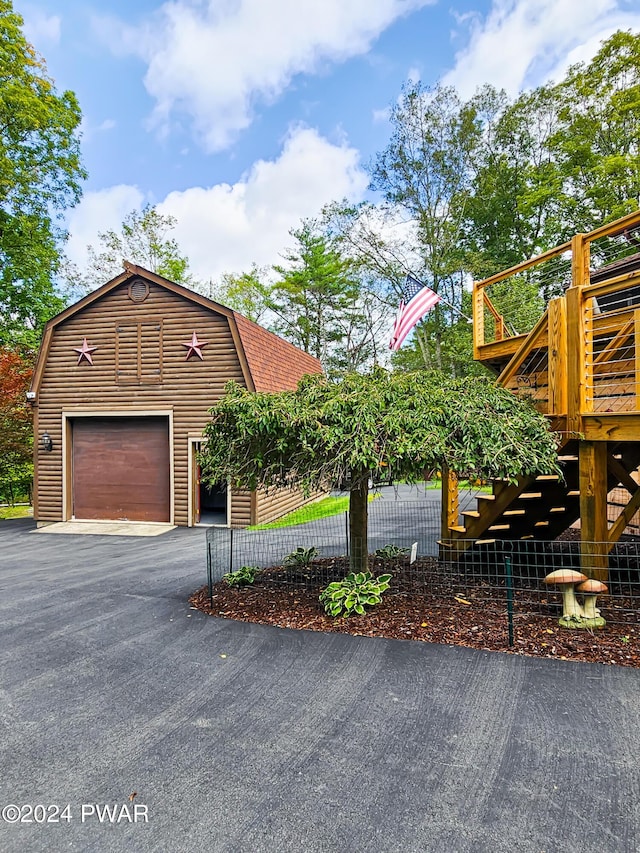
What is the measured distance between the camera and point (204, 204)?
25891 millimetres

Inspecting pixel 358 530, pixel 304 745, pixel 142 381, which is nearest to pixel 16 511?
pixel 142 381

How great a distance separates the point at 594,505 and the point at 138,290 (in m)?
10.0

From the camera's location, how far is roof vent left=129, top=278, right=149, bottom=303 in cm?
1066

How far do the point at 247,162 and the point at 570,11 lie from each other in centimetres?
1485

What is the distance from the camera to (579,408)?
4.07 meters

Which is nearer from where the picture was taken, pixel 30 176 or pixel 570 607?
pixel 570 607

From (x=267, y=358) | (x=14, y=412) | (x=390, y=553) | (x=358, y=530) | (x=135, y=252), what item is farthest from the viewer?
(x=135, y=252)

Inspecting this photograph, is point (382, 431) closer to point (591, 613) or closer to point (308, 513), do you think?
point (591, 613)

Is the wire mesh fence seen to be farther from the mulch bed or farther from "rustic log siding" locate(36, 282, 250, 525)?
"rustic log siding" locate(36, 282, 250, 525)

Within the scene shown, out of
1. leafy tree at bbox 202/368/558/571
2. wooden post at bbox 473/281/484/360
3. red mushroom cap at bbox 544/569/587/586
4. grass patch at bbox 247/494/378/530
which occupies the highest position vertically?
wooden post at bbox 473/281/484/360

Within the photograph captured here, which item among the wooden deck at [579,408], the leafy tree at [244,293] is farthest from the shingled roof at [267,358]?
the leafy tree at [244,293]

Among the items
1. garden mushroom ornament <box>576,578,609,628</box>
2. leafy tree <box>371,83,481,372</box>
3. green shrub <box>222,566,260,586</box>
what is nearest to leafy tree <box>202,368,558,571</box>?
garden mushroom ornament <box>576,578,609,628</box>

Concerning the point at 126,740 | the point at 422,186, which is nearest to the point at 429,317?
the point at 422,186

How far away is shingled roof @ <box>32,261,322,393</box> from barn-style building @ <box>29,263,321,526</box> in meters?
0.03
